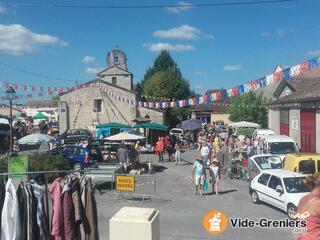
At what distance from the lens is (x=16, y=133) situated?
137 ft

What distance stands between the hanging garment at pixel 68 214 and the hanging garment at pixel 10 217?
71 centimetres

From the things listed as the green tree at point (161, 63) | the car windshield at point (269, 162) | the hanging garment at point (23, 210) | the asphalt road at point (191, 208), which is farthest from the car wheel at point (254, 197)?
the green tree at point (161, 63)

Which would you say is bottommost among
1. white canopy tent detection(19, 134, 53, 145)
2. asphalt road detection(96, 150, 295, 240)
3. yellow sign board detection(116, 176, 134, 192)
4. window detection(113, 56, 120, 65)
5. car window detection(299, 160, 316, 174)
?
asphalt road detection(96, 150, 295, 240)

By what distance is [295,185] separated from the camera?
1467 cm

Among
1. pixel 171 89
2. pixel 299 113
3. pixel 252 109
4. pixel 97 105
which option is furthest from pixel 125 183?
pixel 171 89

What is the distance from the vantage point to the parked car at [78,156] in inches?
1000

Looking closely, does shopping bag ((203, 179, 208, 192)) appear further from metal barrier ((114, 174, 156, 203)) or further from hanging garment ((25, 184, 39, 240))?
hanging garment ((25, 184, 39, 240))

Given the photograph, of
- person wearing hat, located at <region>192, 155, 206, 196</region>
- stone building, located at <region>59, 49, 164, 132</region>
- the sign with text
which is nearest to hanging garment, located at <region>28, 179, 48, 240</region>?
the sign with text

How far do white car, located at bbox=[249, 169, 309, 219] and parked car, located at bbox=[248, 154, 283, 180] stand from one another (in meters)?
3.32

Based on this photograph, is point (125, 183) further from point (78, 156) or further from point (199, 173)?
point (78, 156)

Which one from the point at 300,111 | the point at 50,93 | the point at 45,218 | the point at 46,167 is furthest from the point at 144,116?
the point at 45,218

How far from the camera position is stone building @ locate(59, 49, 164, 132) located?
47.7 m

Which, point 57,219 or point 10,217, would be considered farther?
point 57,219

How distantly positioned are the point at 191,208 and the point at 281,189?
3.18m
